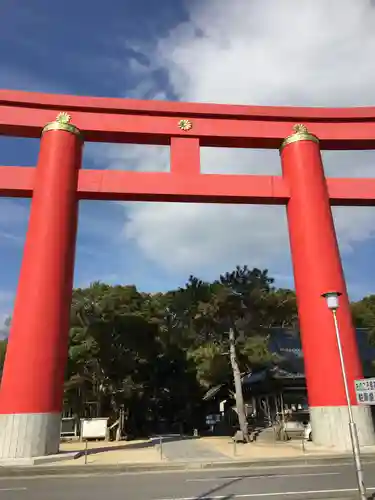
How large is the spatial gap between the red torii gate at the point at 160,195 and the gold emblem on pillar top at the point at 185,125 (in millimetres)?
39

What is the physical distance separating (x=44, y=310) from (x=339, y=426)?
31.7 ft

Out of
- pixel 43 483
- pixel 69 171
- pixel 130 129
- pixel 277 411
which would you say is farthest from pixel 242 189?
pixel 277 411

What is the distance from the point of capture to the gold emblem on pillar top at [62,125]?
15391 millimetres

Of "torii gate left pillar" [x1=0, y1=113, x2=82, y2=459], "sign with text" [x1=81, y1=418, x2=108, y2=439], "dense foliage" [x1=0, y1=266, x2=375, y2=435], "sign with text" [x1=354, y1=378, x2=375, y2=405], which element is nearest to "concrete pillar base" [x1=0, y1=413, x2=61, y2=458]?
"torii gate left pillar" [x1=0, y1=113, x2=82, y2=459]

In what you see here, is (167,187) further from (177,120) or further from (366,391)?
(366,391)

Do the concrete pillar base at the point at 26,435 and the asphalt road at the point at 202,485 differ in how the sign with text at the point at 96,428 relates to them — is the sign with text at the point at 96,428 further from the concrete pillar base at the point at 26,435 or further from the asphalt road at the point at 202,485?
the asphalt road at the point at 202,485

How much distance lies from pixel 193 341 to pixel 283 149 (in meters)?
10.1

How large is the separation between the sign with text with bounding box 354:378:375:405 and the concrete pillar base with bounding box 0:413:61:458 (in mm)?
8885

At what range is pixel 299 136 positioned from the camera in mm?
16406

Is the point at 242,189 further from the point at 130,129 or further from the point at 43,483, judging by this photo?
the point at 43,483

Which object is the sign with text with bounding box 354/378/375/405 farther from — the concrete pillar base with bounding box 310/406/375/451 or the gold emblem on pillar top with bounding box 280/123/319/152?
the gold emblem on pillar top with bounding box 280/123/319/152

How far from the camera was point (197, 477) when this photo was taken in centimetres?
935

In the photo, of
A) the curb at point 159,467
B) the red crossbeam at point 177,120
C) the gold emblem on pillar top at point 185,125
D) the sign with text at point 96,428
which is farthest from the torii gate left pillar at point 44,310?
the sign with text at point 96,428

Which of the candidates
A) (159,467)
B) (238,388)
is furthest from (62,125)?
(238,388)
